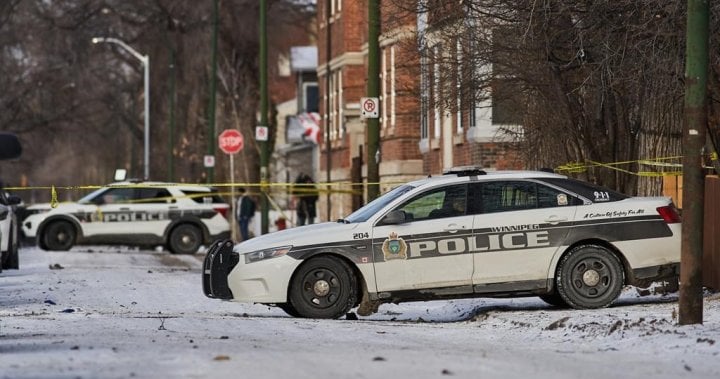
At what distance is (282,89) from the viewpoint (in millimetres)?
98750

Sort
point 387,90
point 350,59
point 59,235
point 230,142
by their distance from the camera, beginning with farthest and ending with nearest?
point 350,59 < point 230,142 < point 387,90 < point 59,235

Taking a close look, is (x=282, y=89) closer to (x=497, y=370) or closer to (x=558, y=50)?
(x=558, y=50)

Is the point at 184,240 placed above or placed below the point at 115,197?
below

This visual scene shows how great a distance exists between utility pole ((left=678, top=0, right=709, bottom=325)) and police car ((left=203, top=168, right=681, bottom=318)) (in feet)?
8.75

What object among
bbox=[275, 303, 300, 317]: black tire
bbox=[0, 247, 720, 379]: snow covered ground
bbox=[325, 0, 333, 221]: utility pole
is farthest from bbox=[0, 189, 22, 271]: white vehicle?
bbox=[325, 0, 333, 221]: utility pole

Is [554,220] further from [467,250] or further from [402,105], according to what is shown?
[402,105]

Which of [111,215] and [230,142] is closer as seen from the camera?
[111,215]

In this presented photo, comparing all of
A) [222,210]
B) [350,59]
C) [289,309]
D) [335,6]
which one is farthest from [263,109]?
[289,309]

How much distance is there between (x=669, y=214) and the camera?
17297 millimetres

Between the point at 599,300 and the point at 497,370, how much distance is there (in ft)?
19.0

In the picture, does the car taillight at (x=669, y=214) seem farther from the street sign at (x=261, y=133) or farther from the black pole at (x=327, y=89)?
the black pole at (x=327, y=89)

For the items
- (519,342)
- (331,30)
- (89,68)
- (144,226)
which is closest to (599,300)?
(519,342)

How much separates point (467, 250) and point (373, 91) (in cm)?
927

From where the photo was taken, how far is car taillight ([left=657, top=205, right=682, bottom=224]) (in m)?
17.3
